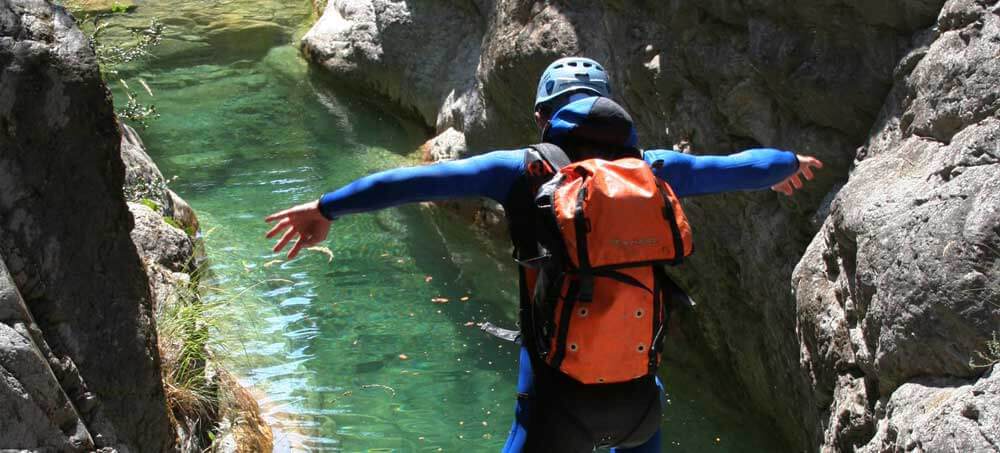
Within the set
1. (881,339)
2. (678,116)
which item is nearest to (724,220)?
(678,116)

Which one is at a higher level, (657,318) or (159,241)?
(657,318)

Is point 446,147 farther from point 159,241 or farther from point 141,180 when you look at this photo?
point 159,241

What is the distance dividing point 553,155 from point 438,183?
346 millimetres

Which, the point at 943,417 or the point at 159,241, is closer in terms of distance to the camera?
the point at 943,417

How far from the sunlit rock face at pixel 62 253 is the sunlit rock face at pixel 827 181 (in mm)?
2791

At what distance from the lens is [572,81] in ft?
11.0

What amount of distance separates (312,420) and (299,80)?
7.69 metres

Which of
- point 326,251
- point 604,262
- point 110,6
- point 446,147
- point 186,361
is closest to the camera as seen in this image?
point 604,262

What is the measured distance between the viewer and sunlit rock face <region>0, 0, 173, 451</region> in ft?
10.3

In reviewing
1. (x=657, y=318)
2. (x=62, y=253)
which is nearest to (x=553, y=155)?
(x=657, y=318)

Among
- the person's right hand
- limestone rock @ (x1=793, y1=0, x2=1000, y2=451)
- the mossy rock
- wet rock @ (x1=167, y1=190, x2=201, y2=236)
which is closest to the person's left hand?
limestone rock @ (x1=793, y1=0, x2=1000, y2=451)

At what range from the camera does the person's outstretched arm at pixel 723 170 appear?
3354 millimetres

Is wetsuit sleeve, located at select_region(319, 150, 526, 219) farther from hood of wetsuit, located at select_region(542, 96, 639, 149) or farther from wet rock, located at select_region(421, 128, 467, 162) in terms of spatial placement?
wet rock, located at select_region(421, 128, 467, 162)

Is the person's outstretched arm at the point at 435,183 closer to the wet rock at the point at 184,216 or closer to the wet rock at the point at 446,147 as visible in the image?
the wet rock at the point at 184,216
